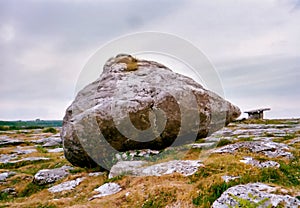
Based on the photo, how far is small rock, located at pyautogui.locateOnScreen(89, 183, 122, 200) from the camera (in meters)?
12.0

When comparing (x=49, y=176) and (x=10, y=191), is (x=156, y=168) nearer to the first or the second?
(x=49, y=176)

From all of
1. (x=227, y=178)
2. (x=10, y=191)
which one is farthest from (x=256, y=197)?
(x=10, y=191)

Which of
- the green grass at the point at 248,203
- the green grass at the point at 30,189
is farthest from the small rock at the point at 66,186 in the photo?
the green grass at the point at 248,203

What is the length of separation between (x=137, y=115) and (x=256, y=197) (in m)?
8.49

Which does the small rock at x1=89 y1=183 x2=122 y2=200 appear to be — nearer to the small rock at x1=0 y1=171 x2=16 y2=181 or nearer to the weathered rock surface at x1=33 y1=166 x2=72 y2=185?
the weathered rock surface at x1=33 y1=166 x2=72 y2=185

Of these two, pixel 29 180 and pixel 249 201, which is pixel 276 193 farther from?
pixel 29 180

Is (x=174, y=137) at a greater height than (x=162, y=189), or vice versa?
(x=174, y=137)

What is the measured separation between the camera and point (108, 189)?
1246 centimetres

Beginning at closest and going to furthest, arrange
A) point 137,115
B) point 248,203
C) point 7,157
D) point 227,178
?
point 248,203, point 227,178, point 137,115, point 7,157

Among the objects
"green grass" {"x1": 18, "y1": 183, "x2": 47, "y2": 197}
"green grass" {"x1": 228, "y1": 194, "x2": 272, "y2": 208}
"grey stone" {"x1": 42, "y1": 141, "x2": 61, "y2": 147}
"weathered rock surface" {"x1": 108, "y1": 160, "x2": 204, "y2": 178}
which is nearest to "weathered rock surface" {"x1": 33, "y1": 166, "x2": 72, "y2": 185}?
"green grass" {"x1": 18, "y1": 183, "x2": 47, "y2": 197}

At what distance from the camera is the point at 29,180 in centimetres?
1791

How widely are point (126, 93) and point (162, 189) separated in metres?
7.37


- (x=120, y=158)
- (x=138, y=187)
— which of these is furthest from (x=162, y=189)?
(x=120, y=158)

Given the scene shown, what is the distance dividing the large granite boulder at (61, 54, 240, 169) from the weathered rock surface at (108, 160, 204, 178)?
2.25 meters
